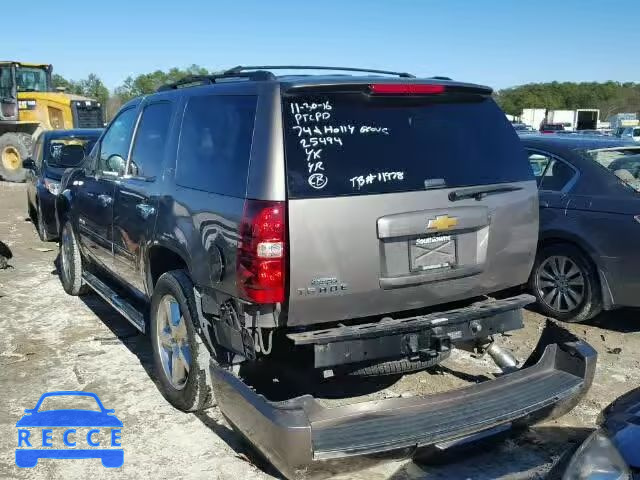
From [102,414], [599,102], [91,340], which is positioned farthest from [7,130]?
[599,102]

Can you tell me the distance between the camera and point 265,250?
10.3 feet

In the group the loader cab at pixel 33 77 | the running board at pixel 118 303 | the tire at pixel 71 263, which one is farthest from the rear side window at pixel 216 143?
the loader cab at pixel 33 77

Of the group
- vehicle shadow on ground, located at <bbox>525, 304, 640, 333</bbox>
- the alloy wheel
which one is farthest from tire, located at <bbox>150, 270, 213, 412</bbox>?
vehicle shadow on ground, located at <bbox>525, 304, 640, 333</bbox>

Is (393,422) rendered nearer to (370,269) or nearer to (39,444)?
(370,269)

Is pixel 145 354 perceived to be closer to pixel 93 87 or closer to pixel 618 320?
pixel 618 320

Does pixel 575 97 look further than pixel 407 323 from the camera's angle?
Yes

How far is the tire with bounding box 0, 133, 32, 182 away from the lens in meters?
19.5

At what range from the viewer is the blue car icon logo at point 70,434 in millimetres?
3814

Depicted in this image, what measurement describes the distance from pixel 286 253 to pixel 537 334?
354 cm

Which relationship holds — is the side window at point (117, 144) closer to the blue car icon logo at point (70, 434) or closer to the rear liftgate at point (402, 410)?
the blue car icon logo at point (70, 434)

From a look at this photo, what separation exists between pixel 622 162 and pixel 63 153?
7.86 metres

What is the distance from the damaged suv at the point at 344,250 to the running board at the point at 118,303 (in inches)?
22.7

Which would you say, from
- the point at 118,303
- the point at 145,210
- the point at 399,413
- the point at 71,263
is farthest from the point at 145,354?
the point at 399,413

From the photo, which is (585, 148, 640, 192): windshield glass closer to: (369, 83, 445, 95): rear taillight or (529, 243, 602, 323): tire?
(529, 243, 602, 323): tire
